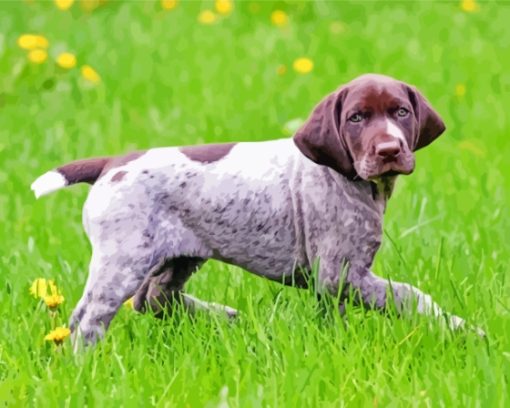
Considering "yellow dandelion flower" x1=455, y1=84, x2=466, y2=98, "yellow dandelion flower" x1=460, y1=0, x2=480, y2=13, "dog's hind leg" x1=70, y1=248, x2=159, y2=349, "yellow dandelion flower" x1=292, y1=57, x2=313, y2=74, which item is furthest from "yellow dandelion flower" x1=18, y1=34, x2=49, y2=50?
"dog's hind leg" x1=70, y1=248, x2=159, y2=349

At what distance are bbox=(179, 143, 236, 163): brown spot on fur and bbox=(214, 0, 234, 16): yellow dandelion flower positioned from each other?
4889 mm

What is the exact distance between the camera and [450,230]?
5.29m

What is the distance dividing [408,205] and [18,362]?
7.41 feet

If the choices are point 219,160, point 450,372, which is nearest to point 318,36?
point 219,160

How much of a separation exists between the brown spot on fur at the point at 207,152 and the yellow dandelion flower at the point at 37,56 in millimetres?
3671

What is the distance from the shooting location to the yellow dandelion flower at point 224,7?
892cm

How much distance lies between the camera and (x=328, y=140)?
388cm

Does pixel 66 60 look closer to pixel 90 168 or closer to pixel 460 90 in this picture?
pixel 460 90

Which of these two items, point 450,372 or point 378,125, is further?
point 378,125

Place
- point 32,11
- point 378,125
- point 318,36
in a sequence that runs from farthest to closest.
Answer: point 32,11 < point 318,36 < point 378,125

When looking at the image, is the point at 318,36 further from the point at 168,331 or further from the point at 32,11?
the point at 168,331

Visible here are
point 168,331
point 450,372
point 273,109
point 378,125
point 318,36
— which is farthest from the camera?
point 318,36

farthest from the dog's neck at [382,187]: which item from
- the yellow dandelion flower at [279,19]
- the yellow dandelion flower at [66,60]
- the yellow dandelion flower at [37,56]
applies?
the yellow dandelion flower at [279,19]

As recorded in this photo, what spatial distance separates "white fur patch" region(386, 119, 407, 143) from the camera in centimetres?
376
